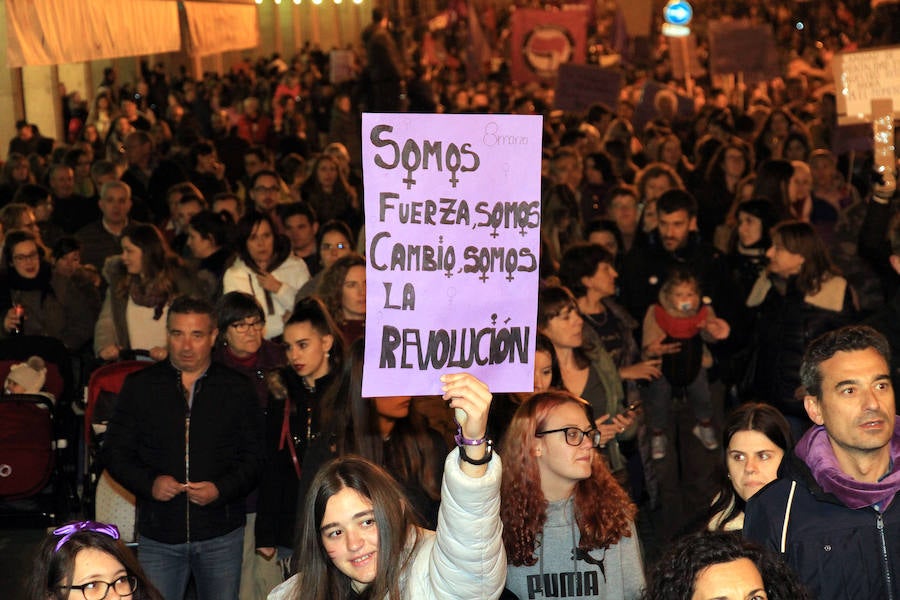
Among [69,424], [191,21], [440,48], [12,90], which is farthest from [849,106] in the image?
[440,48]

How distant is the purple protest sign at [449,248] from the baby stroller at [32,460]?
4.58 metres

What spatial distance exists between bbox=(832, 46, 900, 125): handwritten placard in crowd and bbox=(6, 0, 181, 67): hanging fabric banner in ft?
18.4

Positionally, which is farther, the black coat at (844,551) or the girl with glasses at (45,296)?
the girl with glasses at (45,296)

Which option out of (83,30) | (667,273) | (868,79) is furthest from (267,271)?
(868,79)

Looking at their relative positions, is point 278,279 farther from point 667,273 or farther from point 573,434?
point 573,434

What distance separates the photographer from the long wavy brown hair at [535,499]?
5.03 metres

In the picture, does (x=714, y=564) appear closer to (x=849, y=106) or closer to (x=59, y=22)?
(x=849, y=106)

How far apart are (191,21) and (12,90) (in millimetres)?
4324

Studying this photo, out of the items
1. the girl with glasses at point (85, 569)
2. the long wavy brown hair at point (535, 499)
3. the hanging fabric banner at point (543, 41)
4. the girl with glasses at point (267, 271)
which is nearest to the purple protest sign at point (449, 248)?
the long wavy brown hair at point (535, 499)

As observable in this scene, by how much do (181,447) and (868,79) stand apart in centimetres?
611

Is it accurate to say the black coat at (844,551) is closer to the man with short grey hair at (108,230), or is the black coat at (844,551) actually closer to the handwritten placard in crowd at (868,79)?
the handwritten placard in crowd at (868,79)

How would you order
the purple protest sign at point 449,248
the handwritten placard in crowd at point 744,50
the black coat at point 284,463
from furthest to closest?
the handwritten placard in crowd at point 744,50 < the black coat at point 284,463 < the purple protest sign at point 449,248

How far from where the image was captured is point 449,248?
4.46 meters

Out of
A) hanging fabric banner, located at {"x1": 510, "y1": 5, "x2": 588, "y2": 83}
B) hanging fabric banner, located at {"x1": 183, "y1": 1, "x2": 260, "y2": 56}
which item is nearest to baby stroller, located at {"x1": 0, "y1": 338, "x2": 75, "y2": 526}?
hanging fabric banner, located at {"x1": 183, "y1": 1, "x2": 260, "y2": 56}
